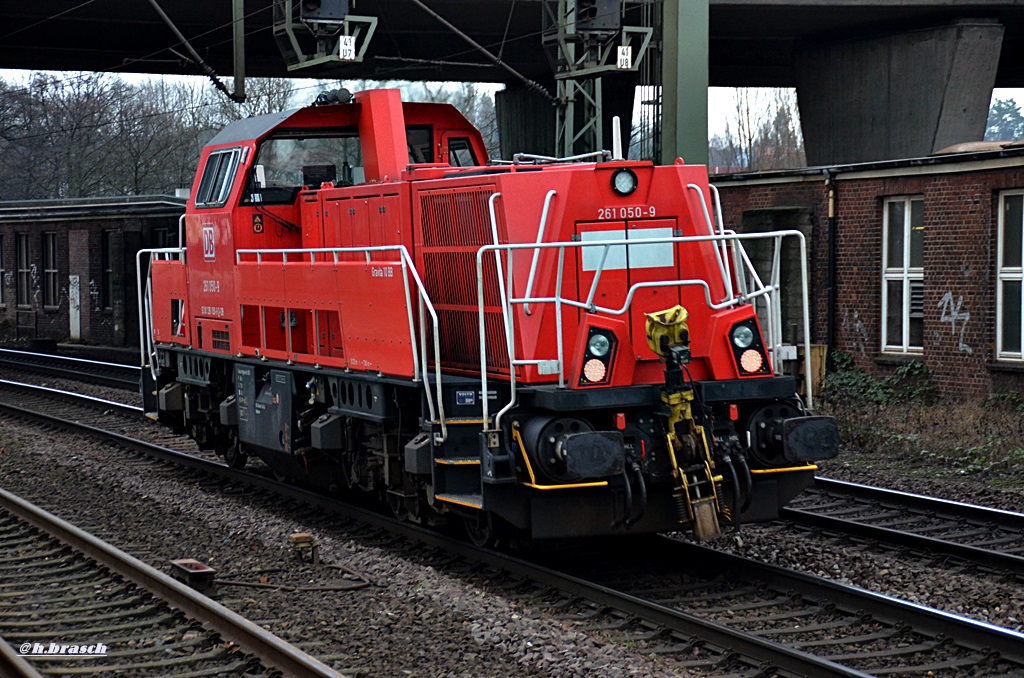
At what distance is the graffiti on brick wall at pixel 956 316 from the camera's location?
15727 millimetres

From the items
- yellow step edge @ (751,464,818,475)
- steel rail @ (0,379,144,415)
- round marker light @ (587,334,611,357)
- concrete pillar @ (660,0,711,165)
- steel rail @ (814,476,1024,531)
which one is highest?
concrete pillar @ (660,0,711,165)

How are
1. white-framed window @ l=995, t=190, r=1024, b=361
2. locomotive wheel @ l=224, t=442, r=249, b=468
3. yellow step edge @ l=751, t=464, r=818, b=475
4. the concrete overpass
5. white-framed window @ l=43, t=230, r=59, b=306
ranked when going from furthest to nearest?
1. white-framed window @ l=43, t=230, r=59, b=306
2. the concrete overpass
3. white-framed window @ l=995, t=190, r=1024, b=361
4. locomotive wheel @ l=224, t=442, r=249, b=468
5. yellow step edge @ l=751, t=464, r=818, b=475

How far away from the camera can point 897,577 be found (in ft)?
26.7

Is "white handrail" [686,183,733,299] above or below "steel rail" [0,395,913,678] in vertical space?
above

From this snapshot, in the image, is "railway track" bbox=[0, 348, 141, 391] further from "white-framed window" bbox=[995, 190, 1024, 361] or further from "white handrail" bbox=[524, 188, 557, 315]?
"white handrail" bbox=[524, 188, 557, 315]

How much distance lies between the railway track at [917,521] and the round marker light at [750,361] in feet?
6.16

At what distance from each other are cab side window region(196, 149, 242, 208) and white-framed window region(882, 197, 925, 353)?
9.65 m

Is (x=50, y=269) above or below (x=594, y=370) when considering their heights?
above

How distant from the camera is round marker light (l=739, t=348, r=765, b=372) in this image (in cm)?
823

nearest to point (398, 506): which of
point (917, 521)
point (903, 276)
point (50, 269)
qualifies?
point (917, 521)

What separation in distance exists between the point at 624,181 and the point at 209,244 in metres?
5.02

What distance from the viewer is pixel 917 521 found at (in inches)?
391

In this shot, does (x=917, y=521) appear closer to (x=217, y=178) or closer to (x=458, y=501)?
(x=458, y=501)

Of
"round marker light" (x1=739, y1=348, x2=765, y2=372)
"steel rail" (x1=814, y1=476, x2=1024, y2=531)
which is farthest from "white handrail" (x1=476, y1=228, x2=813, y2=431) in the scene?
"steel rail" (x1=814, y1=476, x2=1024, y2=531)
